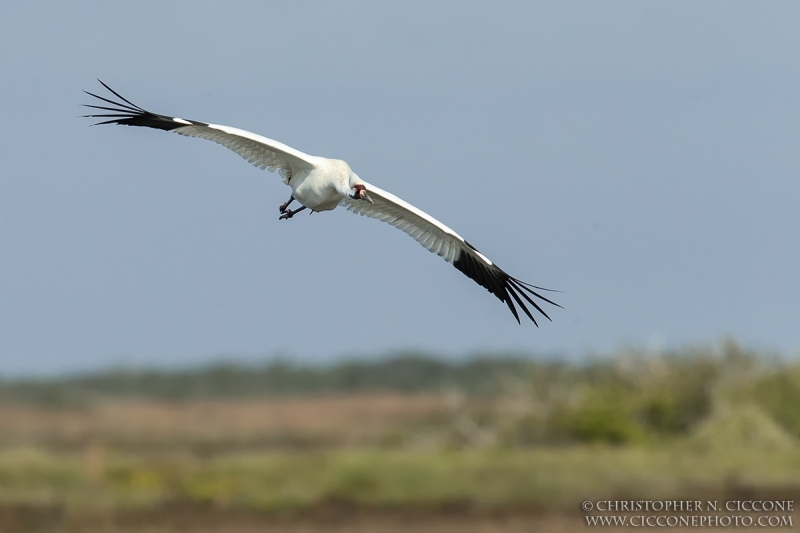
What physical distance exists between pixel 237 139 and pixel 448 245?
235 cm

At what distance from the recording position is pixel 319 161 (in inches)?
533

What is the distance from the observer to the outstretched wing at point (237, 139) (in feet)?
43.8

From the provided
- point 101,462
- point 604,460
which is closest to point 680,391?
point 604,460

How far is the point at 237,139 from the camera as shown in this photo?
13617mm

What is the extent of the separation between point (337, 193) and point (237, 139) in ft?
3.41

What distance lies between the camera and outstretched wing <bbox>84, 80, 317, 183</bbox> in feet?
43.8

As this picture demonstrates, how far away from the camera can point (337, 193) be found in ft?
44.4

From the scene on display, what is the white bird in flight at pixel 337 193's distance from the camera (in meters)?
13.4

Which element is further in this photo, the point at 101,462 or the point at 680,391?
the point at 680,391

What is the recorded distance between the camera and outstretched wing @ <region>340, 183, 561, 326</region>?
1416 centimetres

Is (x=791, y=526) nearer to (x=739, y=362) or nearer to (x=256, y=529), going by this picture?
(x=739, y=362)

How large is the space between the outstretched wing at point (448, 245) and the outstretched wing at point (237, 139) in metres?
0.71

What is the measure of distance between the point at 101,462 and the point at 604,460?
7718mm

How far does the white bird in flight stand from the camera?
13.4m
